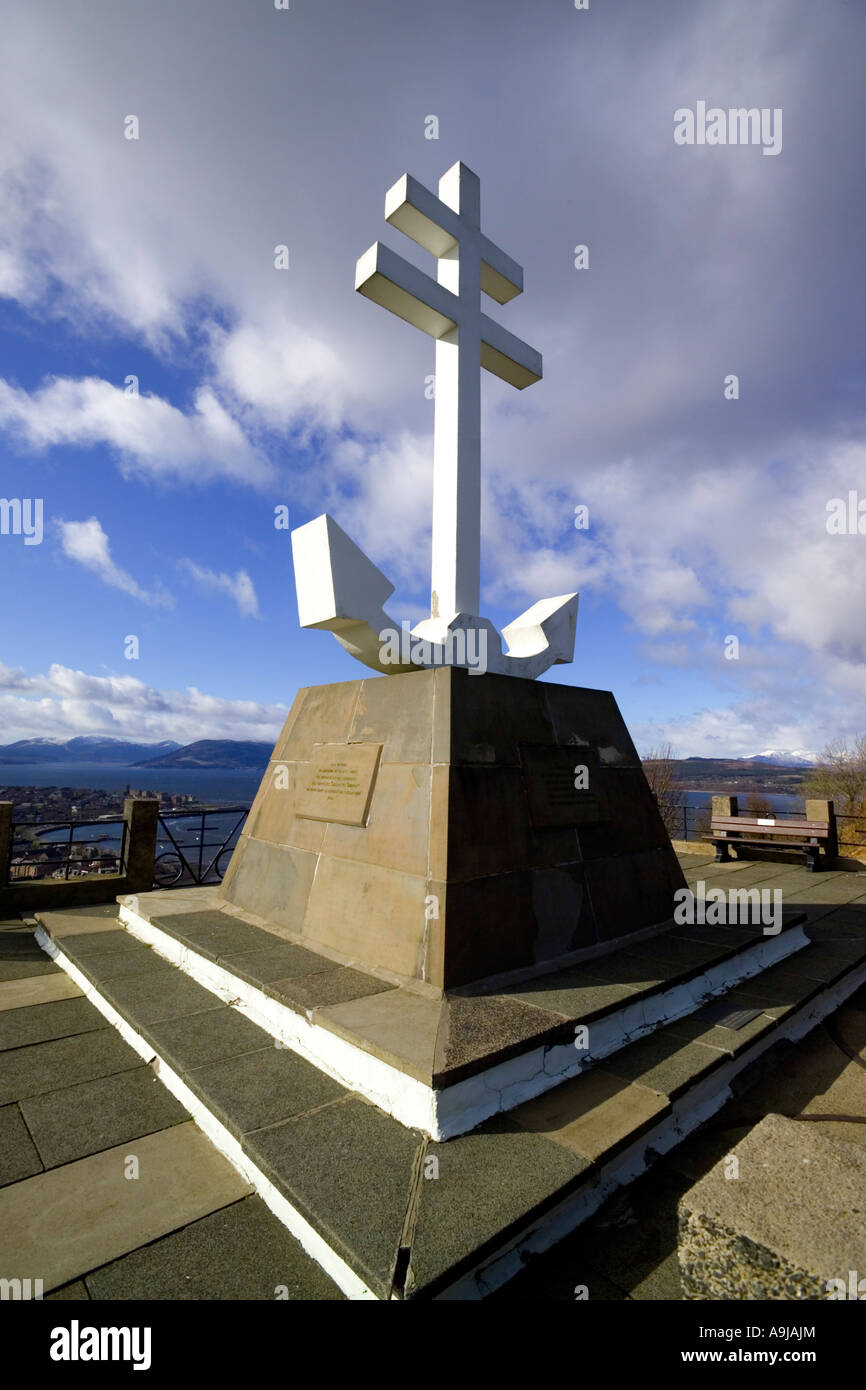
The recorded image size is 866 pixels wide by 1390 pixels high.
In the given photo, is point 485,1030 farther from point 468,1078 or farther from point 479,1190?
point 479,1190

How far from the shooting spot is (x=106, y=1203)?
223cm

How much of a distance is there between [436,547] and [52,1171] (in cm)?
414

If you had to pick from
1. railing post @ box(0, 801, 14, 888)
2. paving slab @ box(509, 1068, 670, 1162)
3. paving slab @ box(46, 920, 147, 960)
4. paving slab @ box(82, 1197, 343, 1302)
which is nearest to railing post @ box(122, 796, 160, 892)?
railing post @ box(0, 801, 14, 888)

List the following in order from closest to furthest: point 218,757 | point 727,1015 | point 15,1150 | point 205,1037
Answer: point 15,1150, point 205,1037, point 727,1015, point 218,757

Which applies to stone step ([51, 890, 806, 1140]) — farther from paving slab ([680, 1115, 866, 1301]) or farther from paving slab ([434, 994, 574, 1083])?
paving slab ([680, 1115, 866, 1301])

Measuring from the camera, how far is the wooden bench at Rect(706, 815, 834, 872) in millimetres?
8766

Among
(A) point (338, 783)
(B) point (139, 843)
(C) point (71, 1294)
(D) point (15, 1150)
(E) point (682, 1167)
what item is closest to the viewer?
(C) point (71, 1294)

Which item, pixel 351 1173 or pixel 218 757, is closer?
pixel 351 1173

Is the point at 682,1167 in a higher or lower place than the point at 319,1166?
lower

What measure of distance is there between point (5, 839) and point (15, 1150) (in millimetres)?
4508

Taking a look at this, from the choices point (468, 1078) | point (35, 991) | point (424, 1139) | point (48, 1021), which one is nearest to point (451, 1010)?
point (468, 1078)
